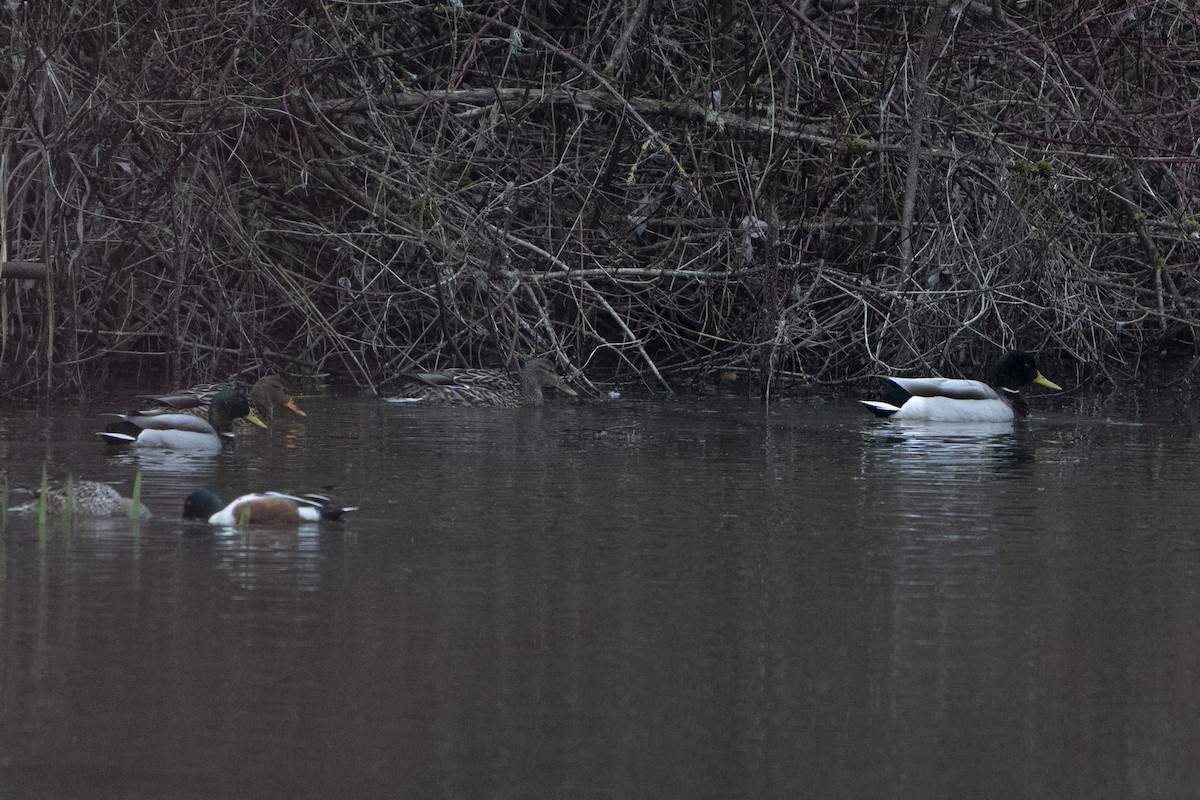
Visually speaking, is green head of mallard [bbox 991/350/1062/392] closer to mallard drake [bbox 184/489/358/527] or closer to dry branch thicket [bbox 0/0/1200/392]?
dry branch thicket [bbox 0/0/1200/392]

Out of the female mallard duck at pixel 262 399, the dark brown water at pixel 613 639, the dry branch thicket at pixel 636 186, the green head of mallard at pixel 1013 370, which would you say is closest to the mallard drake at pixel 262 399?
the female mallard duck at pixel 262 399

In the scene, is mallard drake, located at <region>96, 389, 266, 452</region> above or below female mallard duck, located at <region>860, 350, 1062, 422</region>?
below

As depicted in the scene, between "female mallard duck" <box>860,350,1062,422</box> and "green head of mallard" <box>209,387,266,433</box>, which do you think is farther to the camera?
"female mallard duck" <box>860,350,1062,422</box>

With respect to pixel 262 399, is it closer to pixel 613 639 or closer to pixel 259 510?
pixel 259 510

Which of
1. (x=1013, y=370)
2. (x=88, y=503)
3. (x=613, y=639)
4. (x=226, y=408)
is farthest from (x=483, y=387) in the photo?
(x=613, y=639)

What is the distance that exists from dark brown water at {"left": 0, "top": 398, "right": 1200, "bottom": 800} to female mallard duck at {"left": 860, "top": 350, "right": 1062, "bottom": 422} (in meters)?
3.58

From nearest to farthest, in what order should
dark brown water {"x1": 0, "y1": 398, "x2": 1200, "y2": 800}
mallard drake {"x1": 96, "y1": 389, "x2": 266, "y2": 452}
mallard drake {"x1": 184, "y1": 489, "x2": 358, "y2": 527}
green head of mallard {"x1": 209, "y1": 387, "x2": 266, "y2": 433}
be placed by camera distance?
1. dark brown water {"x1": 0, "y1": 398, "x2": 1200, "y2": 800}
2. mallard drake {"x1": 184, "y1": 489, "x2": 358, "y2": 527}
3. mallard drake {"x1": 96, "y1": 389, "x2": 266, "y2": 452}
4. green head of mallard {"x1": 209, "y1": 387, "x2": 266, "y2": 433}

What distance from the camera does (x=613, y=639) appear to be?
6.00 m

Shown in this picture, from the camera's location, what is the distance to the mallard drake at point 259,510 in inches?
316

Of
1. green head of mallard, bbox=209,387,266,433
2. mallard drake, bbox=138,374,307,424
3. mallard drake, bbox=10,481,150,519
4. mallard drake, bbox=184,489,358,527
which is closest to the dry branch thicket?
mallard drake, bbox=138,374,307,424

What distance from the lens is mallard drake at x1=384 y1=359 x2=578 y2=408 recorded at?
14.3 metres

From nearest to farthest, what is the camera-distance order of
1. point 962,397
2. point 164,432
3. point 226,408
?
point 164,432, point 226,408, point 962,397

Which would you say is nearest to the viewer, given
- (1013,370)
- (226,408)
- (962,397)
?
(226,408)

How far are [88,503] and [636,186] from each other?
26.2 ft
